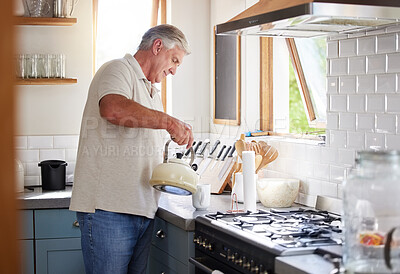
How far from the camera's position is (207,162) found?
4223 millimetres

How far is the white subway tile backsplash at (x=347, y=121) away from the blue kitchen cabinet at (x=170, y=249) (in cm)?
94

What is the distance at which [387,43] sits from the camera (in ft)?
9.32

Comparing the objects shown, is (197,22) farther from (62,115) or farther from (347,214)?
(347,214)

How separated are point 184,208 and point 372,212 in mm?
1619

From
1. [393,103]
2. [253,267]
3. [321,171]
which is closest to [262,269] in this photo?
[253,267]

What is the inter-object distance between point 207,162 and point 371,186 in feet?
7.72

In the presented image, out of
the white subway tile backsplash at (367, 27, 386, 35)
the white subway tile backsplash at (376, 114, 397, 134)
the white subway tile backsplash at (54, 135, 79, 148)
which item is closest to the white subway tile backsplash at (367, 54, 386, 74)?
the white subway tile backsplash at (367, 27, 386, 35)

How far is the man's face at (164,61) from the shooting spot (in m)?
3.25

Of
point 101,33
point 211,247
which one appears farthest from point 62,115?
point 211,247

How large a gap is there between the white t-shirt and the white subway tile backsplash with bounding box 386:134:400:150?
112 centimetres

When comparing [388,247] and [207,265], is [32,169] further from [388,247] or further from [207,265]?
[388,247]

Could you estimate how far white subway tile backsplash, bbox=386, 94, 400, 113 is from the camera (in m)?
2.80

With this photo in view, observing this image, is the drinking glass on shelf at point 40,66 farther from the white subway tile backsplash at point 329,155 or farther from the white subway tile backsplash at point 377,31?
the white subway tile backsplash at point 377,31

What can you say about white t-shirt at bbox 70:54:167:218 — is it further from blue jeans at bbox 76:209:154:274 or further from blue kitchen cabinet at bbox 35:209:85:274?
blue kitchen cabinet at bbox 35:209:85:274
